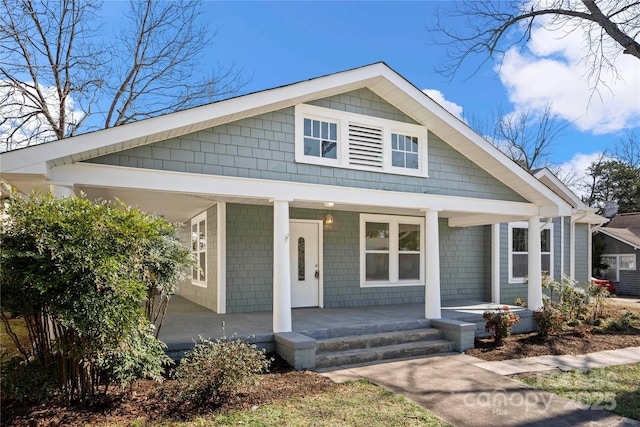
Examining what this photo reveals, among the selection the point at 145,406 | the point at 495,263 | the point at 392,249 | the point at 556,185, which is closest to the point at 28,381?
the point at 145,406

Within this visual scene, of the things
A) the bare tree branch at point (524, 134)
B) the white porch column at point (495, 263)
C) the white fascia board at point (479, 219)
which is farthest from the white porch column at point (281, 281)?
the bare tree branch at point (524, 134)

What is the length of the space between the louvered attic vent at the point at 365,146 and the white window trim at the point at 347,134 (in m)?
0.08

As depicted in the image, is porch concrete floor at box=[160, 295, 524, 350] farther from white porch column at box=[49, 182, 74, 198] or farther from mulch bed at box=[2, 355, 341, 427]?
white porch column at box=[49, 182, 74, 198]

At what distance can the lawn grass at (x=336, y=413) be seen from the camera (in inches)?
166

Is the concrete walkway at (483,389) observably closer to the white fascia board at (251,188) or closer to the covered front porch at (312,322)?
the covered front porch at (312,322)

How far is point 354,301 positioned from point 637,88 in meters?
8.12

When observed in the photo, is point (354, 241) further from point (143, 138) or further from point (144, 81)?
point (144, 81)

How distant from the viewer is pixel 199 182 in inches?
243

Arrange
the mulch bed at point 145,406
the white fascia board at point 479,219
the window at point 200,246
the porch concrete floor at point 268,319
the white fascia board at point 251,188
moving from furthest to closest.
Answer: the window at point 200,246 < the white fascia board at point 479,219 < the porch concrete floor at point 268,319 < the white fascia board at point 251,188 < the mulch bed at point 145,406

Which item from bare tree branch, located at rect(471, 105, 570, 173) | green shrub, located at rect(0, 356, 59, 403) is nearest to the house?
green shrub, located at rect(0, 356, 59, 403)

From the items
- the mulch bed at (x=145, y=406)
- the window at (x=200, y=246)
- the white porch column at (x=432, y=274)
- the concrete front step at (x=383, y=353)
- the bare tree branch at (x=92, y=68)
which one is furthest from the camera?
the bare tree branch at (x=92, y=68)

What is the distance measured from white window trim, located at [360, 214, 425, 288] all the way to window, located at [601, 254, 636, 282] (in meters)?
17.2

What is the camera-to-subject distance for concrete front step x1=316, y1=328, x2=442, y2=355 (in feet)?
22.0

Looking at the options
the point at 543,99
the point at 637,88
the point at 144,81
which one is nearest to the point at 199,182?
the point at 637,88
